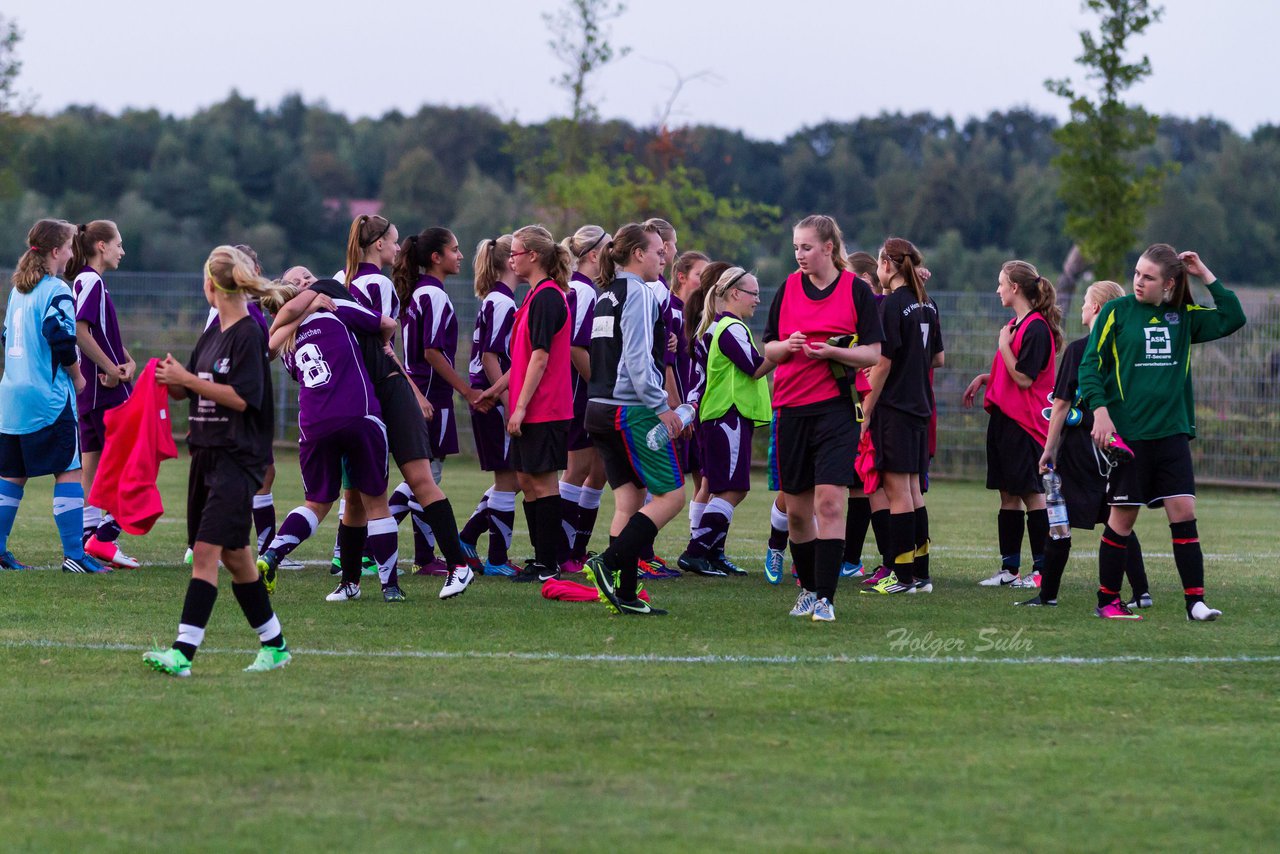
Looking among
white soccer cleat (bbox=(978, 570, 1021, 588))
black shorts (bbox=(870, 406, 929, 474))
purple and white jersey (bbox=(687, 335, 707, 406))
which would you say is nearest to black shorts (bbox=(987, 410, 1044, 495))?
white soccer cleat (bbox=(978, 570, 1021, 588))

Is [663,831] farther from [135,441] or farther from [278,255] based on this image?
[278,255]

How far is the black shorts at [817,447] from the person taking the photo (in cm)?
757

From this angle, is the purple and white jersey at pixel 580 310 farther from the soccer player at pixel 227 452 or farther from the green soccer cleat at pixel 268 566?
the soccer player at pixel 227 452

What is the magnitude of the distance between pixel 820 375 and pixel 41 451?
5.01m

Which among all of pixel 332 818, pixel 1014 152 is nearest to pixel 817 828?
pixel 332 818

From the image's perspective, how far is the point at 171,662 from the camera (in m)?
6.09

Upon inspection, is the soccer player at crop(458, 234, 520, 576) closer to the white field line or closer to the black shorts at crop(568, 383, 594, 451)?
the black shorts at crop(568, 383, 594, 451)

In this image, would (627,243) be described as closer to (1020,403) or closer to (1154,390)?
(1154,390)

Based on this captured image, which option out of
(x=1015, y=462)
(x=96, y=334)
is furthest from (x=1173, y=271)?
(x=96, y=334)

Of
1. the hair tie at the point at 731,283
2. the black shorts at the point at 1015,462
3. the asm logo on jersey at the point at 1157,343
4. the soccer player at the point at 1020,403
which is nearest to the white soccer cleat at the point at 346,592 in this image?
the hair tie at the point at 731,283

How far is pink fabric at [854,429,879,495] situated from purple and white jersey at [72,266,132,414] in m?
4.73

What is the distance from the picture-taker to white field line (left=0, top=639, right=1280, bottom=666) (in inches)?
259

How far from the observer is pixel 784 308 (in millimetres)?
7777

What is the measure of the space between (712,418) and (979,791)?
5.66 m
